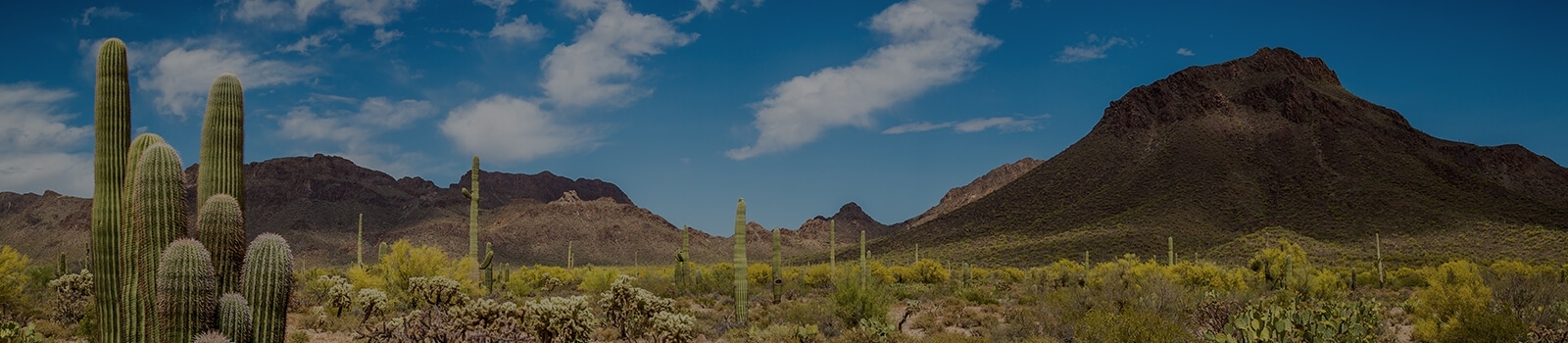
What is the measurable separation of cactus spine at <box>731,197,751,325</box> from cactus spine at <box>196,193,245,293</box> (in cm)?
902

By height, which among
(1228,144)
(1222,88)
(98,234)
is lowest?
(98,234)

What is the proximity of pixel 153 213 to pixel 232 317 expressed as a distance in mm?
1032

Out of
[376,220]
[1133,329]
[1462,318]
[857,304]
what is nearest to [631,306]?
[857,304]

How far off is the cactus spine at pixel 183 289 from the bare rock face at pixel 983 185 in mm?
97544

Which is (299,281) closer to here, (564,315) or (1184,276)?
(564,315)

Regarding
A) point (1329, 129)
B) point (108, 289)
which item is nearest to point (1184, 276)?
point (108, 289)

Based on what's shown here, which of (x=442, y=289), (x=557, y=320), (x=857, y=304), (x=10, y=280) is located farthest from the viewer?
(x=10, y=280)

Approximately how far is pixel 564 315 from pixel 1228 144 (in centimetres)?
6087

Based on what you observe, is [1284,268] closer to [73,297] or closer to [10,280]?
[73,297]

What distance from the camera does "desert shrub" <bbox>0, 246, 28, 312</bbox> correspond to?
14555 millimetres

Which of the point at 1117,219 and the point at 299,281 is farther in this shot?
the point at 1117,219

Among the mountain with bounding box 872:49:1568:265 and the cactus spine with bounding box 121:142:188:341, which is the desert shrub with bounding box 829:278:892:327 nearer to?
the cactus spine with bounding box 121:142:188:341

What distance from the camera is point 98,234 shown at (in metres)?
7.71

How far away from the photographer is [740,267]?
54.8 ft
